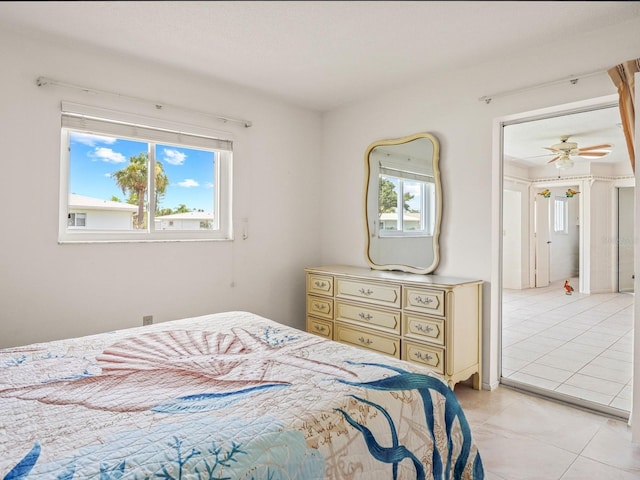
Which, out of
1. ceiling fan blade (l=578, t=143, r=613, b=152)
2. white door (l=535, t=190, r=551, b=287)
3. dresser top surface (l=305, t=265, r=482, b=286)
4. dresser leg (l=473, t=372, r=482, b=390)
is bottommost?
dresser leg (l=473, t=372, r=482, b=390)

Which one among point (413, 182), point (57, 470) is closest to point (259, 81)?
point (413, 182)

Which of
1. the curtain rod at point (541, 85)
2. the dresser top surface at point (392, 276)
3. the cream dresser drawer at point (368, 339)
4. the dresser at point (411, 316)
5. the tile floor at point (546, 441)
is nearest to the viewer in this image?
the tile floor at point (546, 441)

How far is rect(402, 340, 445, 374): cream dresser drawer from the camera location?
2.65 meters

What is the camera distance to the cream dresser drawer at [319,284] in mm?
3387

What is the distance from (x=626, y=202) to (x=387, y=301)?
1.60 m

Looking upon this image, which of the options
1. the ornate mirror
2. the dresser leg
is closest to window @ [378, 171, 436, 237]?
the ornate mirror

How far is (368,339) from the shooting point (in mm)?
3074

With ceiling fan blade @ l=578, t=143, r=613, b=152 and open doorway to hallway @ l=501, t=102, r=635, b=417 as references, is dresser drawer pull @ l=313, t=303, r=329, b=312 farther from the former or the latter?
ceiling fan blade @ l=578, t=143, r=613, b=152

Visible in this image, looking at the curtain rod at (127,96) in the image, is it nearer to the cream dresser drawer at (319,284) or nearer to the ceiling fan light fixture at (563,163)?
the cream dresser drawer at (319,284)

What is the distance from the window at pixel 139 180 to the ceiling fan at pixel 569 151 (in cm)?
246

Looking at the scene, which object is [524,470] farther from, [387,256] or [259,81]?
[259,81]

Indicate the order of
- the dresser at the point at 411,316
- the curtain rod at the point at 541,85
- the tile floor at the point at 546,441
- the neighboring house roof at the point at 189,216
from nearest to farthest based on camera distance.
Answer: the tile floor at the point at 546,441, the curtain rod at the point at 541,85, the dresser at the point at 411,316, the neighboring house roof at the point at 189,216

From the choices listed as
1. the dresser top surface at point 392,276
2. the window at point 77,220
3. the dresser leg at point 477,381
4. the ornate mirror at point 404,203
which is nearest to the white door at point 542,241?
the dresser top surface at point 392,276

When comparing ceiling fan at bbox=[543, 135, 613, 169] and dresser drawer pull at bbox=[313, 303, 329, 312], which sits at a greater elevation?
ceiling fan at bbox=[543, 135, 613, 169]
